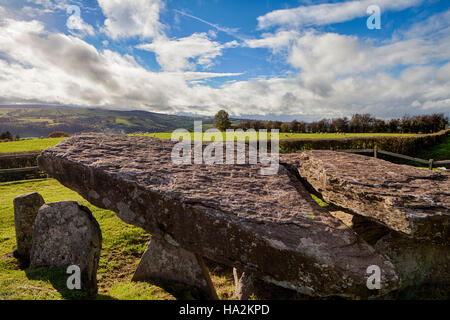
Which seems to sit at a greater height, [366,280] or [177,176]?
[177,176]

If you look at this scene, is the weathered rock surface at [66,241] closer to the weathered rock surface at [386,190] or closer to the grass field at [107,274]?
the grass field at [107,274]

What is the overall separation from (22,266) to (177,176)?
4074mm

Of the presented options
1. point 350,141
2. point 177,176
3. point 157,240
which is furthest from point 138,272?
point 350,141

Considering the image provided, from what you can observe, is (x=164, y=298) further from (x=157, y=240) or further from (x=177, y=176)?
(x=177, y=176)

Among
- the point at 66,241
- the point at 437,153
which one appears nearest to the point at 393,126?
the point at 437,153

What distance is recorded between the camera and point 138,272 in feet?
16.3

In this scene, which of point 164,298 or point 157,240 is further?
point 157,240

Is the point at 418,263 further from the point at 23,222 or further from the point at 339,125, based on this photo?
the point at 339,125

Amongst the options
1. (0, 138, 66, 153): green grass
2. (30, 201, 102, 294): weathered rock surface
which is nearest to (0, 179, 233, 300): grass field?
(30, 201, 102, 294): weathered rock surface

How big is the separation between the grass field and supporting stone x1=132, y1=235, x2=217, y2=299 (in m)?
0.26

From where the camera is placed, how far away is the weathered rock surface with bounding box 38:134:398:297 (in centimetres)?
346

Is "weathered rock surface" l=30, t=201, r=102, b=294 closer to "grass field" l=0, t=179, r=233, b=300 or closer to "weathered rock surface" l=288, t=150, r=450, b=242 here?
"grass field" l=0, t=179, r=233, b=300

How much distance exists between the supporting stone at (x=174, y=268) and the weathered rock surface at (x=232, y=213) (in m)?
0.68
